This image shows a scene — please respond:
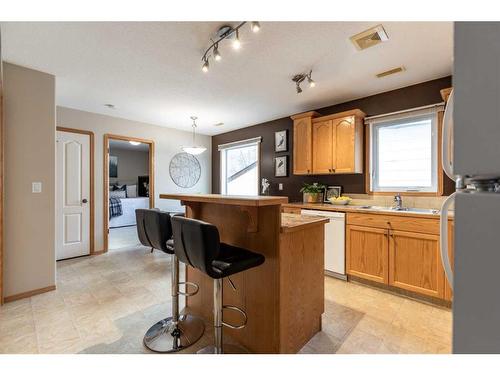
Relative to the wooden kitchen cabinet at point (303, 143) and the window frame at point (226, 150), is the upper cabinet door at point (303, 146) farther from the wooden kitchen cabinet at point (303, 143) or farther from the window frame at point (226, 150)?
the window frame at point (226, 150)

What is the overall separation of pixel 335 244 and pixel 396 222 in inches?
30.1

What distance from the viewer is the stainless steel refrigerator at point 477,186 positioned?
0.48 meters

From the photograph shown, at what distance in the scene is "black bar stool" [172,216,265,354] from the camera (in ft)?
4.32

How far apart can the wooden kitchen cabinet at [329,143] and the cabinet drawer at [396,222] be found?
0.73m

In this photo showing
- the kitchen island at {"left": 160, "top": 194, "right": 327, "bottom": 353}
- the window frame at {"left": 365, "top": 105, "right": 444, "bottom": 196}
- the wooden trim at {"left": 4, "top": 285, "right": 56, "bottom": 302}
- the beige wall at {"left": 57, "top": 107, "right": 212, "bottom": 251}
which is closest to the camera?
the kitchen island at {"left": 160, "top": 194, "right": 327, "bottom": 353}

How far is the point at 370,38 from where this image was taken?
6.60 ft

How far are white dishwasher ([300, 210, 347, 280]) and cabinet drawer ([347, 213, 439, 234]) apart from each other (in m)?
0.14

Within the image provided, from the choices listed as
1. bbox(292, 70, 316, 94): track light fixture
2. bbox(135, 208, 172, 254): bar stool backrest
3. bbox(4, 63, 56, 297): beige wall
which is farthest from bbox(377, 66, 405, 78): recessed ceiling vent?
bbox(4, 63, 56, 297): beige wall

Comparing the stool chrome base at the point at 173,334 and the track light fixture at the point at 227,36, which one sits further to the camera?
the track light fixture at the point at 227,36

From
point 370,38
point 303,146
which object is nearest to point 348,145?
point 303,146

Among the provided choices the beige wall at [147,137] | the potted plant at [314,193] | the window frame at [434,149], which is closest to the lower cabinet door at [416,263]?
the window frame at [434,149]

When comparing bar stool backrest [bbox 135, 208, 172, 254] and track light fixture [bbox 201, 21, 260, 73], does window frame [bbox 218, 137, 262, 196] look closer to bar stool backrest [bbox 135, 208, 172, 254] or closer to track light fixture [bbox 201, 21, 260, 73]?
track light fixture [bbox 201, 21, 260, 73]
